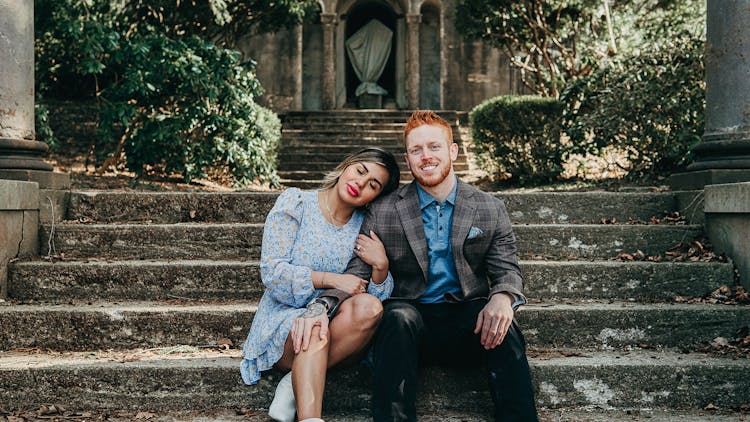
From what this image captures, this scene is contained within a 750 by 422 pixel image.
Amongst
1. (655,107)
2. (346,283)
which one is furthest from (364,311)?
(655,107)

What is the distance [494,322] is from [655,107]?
4509 mm

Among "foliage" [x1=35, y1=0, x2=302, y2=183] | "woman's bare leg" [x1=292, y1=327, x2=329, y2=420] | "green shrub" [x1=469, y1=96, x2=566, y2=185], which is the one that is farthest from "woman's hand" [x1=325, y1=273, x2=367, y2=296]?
"green shrub" [x1=469, y1=96, x2=566, y2=185]

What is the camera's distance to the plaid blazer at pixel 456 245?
10.2ft

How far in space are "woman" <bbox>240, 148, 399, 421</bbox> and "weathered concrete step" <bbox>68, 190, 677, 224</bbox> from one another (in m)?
1.60

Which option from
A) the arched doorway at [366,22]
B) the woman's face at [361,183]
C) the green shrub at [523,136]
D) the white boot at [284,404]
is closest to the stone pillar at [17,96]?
the woman's face at [361,183]

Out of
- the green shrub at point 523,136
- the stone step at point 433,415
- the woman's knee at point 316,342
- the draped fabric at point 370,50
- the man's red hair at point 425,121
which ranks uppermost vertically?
the draped fabric at point 370,50

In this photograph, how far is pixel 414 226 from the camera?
10.3 feet

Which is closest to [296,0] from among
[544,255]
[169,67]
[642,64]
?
[169,67]

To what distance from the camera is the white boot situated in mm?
2908

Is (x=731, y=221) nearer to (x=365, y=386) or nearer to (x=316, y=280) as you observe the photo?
(x=365, y=386)

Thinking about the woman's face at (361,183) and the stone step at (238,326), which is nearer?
the woman's face at (361,183)

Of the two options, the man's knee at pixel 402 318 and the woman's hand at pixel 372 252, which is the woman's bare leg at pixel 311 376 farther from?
the woman's hand at pixel 372 252

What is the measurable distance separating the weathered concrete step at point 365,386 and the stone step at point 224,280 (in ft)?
2.42

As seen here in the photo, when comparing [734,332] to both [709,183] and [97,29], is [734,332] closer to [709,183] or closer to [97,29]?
[709,183]
